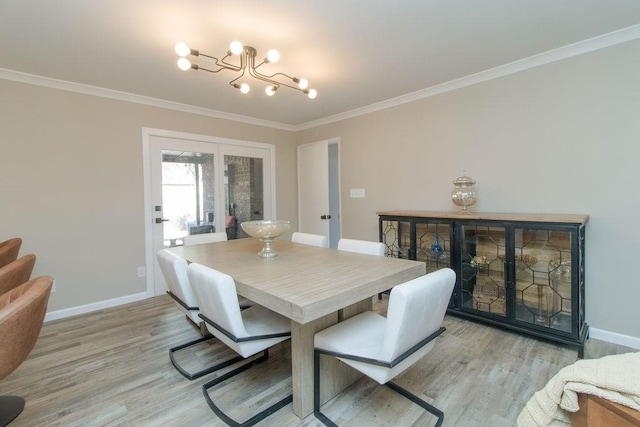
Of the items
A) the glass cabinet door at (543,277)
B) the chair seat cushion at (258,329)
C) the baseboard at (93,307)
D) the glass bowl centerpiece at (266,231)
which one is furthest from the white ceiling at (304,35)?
the baseboard at (93,307)

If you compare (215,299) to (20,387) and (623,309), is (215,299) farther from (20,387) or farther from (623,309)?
(623,309)

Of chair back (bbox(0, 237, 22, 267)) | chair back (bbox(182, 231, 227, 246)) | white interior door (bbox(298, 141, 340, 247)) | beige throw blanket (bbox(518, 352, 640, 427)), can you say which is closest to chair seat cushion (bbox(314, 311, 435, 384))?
beige throw blanket (bbox(518, 352, 640, 427))

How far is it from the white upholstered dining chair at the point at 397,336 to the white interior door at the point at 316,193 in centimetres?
289

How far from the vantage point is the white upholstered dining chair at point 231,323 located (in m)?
1.45

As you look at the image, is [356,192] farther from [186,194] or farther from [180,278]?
[180,278]

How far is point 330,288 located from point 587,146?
245cm

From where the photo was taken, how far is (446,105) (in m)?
3.17

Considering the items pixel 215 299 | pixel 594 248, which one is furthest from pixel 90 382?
pixel 594 248

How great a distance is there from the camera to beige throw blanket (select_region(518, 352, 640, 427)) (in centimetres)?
75

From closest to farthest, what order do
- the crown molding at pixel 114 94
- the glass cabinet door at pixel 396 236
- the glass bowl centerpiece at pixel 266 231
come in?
the glass bowl centerpiece at pixel 266 231, the crown molding at pixel 114 94, the glass cabinet door at pixel 396 236

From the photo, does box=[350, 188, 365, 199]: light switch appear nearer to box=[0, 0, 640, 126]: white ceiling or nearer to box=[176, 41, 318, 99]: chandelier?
box=[0, 0, 640, 126]: white ceiling

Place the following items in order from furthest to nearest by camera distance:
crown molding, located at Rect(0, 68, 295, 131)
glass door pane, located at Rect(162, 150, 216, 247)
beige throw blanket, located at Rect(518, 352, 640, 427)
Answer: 1. glass door pane, located at Rect(162, 150, 216, 247)
2. crown molding, located at Rect(0, 68, 295, 131)
3. beige throw blanket, located at Rect(518, 352, 640, 427)

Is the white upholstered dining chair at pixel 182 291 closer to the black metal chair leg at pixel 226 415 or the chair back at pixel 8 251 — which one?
the black metal chair leg at pixel 226 415

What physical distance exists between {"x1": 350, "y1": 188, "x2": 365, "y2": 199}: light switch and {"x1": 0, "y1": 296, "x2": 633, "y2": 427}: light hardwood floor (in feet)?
6.58
